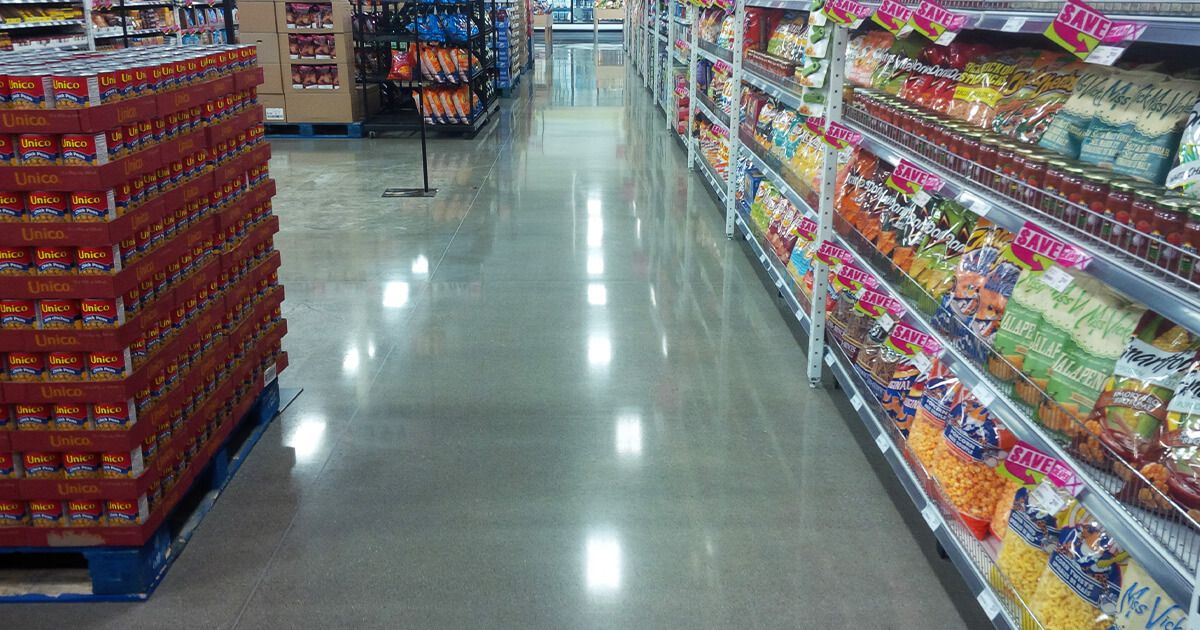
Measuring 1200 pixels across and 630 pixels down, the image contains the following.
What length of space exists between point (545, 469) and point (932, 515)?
1.32 metres

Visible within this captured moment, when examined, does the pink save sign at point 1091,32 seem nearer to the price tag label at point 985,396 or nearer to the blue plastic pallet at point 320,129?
the price tag label at point 985,396

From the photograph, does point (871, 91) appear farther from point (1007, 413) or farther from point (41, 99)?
point (41, 99)

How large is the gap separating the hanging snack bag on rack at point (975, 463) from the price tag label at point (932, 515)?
7 centimetres

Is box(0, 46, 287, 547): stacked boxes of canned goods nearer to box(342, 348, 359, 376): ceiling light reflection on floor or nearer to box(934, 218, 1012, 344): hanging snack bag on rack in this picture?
box(342, 348, 359, 376): ceiling light reflection on floor

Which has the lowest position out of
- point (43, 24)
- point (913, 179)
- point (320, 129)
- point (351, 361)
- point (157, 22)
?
point (351, 361)

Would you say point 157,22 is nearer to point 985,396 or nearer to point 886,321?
point 886,321

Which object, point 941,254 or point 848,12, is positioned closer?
point 941,254

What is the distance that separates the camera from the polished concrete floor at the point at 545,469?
8.30 feet

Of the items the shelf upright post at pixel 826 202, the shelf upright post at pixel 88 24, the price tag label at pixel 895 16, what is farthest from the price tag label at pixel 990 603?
the shelf upright post at pixel 88 24

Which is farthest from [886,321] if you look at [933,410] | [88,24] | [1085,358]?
[88,24]

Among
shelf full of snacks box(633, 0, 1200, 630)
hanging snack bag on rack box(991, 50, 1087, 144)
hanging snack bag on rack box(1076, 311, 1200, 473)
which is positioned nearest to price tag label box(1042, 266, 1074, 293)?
shelf full of snacks box(633, 0, 1200, 630)

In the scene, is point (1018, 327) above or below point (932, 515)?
→ above

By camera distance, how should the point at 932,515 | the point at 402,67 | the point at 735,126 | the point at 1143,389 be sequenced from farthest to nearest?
1. the point at 402,67
2. the point at 735,126
3. the point at 932,515
4. the point at 1143,389

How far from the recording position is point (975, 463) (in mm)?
2441
